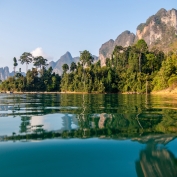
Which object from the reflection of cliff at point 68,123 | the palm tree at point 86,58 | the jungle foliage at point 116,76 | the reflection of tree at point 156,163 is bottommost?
the reflection of tree at point 156,163

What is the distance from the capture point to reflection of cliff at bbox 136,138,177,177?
8.84 ft

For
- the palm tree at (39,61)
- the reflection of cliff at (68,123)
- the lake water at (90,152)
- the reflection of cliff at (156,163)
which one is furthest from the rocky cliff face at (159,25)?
the reflection of cliff at (156,163)

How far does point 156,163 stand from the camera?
2.99 m

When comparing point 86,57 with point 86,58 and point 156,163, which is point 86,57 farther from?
point 156,163

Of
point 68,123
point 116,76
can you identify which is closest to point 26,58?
point 116,76

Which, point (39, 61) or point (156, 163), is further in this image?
point (39, 61)

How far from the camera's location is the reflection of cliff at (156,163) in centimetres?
270

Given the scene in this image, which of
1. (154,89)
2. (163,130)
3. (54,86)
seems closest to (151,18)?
(54,86)

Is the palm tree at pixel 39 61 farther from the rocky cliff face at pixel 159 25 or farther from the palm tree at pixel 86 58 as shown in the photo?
the rocky cliff face at pixel 159 25

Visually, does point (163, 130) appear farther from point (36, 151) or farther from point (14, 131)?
point (14, 131)

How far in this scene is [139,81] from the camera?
55000mm

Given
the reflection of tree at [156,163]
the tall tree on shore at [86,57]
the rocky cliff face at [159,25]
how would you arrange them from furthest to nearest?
1. the rocky cliff face at [159,25]
2. the tall tree on shore at [86,57]
3. the reflection of tree at [156,163]

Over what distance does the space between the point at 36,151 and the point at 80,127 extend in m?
1.95

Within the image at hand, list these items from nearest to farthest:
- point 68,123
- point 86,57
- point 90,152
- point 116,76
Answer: point 90,152 → point 68,123 → point 116,76 → point 86,57
